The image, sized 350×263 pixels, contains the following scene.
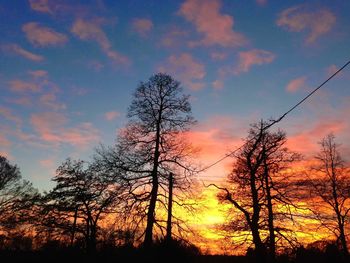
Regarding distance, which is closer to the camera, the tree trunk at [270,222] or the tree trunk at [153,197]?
the tree trunk at [153,197]

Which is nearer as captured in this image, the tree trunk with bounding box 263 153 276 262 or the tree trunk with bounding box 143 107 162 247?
the tree trunk with bounding box 143 107 162 247

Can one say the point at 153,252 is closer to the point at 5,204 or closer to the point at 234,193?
the point at 234,193

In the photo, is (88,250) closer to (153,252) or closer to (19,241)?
(153,252)

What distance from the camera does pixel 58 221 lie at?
103 ft

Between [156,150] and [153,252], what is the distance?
6795 mm

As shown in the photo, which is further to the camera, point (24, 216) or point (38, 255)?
point (24, 216)

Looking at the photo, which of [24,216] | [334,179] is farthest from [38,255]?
[334,179]

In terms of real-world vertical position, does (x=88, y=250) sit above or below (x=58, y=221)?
below

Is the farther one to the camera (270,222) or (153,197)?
(270,222)

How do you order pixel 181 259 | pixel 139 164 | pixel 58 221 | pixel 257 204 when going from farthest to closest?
pixel 58 221, pixel 257 204, pixel 139 164, pixel 181 259

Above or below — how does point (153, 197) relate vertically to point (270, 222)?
above

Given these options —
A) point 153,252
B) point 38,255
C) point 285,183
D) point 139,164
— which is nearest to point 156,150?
point 139,164

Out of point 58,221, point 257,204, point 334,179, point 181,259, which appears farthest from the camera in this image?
point 58,221

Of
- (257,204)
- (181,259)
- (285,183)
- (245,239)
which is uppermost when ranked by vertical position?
(285,183)
